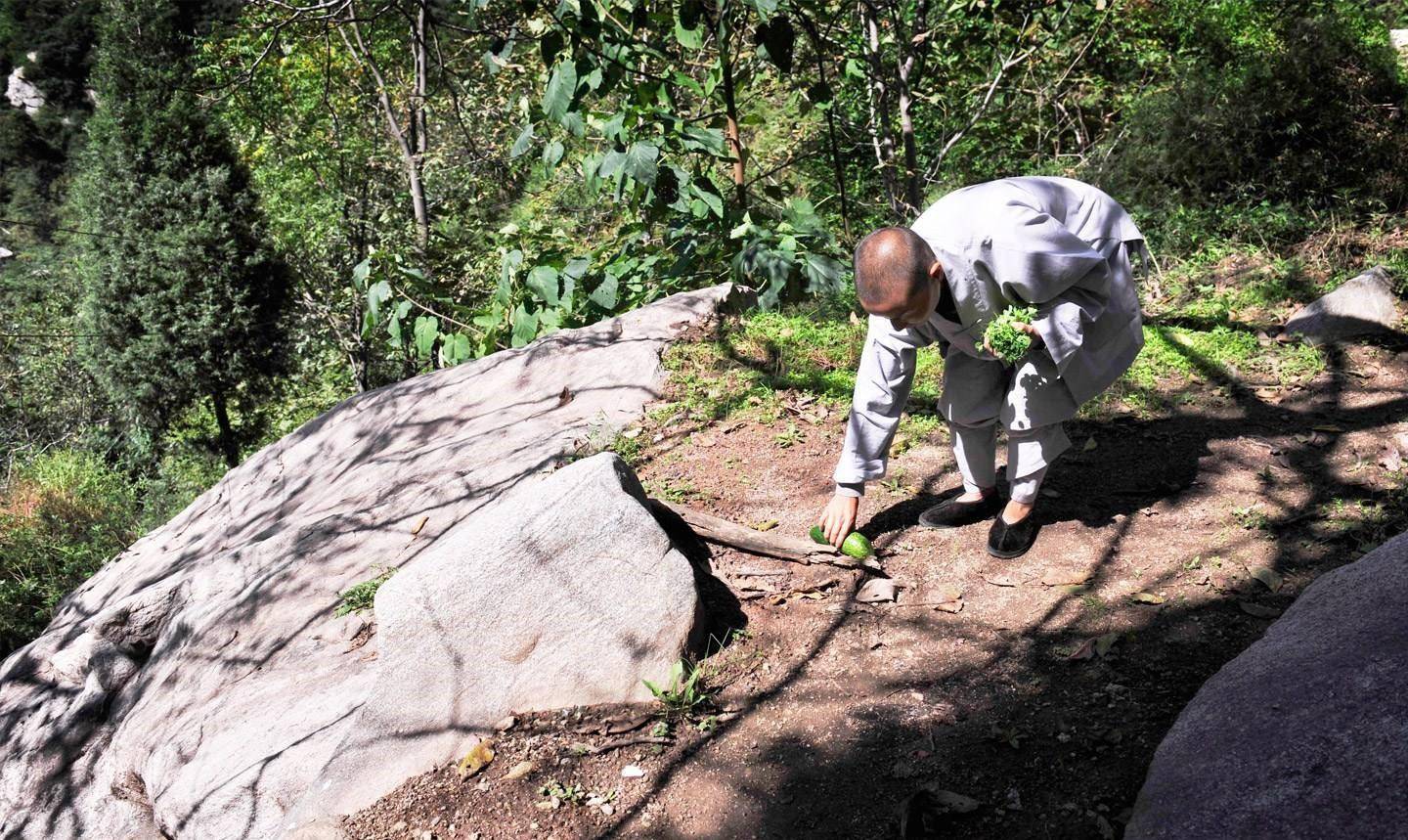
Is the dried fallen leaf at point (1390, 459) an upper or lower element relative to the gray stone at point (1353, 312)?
lower

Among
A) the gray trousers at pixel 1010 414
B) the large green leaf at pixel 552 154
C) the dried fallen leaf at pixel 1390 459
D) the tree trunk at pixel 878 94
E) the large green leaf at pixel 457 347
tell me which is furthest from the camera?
the tree trunk at pixel 878 94

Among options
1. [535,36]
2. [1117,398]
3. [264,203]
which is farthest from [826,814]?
[264,203]

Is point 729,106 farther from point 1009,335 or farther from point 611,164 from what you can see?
point 1009,335

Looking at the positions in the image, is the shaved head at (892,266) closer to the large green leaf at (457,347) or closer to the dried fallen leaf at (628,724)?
the dried fallen leaf at (628,724)

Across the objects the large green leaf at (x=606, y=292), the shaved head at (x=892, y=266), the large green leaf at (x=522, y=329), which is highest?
the shaved head at (x=892, y=266)

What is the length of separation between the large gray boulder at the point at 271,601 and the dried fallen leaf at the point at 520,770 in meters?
0.51

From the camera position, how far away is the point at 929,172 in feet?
21.4

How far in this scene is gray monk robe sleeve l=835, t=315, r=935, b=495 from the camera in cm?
A: 311

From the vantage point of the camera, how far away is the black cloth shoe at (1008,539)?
11.0ft

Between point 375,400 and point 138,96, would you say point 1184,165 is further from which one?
point 138,96

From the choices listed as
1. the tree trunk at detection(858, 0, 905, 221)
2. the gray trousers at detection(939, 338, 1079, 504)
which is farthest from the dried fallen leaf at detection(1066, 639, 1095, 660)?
the tree trunk at detection(858, 0, 905, 221)

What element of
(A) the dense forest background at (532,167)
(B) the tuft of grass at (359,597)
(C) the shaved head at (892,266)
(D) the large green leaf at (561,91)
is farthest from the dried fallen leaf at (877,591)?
(D) the large green leaf at (561,91)

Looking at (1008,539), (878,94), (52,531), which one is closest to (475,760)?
(1008,539)

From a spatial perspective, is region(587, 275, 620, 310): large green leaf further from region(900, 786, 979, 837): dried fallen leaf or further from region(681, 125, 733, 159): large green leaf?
region(900, 786, 979, 837): dried fallen leaf
